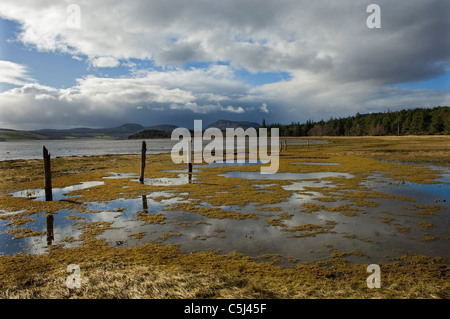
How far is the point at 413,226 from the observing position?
1234 centimetres

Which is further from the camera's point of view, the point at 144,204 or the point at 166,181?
the point at 166,181

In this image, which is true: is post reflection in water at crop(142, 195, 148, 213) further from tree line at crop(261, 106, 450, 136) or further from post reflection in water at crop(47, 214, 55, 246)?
tree line at crop(261, 106, 450, 136)

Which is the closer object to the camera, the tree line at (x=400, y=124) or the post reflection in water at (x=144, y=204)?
the post reflection in water at (x=144, y=204)

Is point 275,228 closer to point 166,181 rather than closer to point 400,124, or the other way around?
point 166,181

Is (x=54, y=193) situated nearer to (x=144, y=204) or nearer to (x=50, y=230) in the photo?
(x=144, y=204)

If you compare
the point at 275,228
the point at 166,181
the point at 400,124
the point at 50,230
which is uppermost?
the point at 400,124

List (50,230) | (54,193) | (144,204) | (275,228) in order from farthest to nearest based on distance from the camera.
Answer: (54,193) < (144,204) < (50,230) < (275,228)

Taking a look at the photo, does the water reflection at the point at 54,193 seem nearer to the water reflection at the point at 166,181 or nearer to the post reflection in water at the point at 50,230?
the post reflection in water at the point at 50,230

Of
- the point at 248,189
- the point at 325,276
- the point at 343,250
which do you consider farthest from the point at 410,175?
the point at 325,276

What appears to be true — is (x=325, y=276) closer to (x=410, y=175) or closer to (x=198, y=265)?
(x=198, y=265)

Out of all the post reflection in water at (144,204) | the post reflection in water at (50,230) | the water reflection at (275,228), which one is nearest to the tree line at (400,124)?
the water reflection at (275,228)

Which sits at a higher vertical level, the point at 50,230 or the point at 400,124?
the point at 400,124

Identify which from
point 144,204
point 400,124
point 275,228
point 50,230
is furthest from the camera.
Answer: point 400,124

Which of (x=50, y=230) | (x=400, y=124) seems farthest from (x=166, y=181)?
(x=400, y=124)
